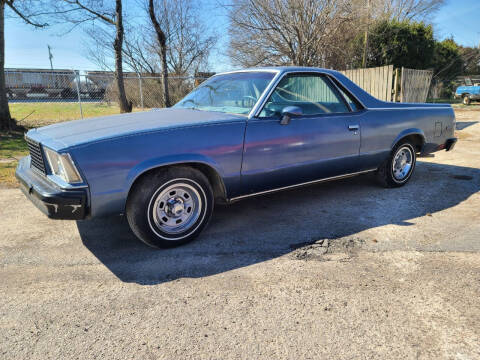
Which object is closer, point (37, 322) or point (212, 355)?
point (212, 355)

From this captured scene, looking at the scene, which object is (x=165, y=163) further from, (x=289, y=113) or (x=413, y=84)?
(x=413, y=84)

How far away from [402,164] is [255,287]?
3407 mm

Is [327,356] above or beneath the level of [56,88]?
beneath

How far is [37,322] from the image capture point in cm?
217

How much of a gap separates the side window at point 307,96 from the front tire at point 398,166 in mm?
1080

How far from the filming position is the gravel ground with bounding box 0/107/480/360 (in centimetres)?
196

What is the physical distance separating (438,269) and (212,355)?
1930 mm

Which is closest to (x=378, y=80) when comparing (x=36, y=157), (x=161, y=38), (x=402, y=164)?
(x=402, y=164)

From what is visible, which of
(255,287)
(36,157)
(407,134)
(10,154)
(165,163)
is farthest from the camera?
(10,154)

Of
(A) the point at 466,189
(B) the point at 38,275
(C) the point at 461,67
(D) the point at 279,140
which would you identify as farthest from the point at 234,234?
(C) the point at 461,67

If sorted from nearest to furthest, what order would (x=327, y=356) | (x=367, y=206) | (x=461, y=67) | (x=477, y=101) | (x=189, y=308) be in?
(x=327, y=356) < (x=189, y=308) < (x=367, y=206) < (x=477, y=101) < (x=461, y=67)

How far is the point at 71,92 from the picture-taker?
13.1m

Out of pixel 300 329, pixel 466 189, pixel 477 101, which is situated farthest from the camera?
pixel 477 101

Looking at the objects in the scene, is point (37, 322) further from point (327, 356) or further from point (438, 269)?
point (438, 269)
